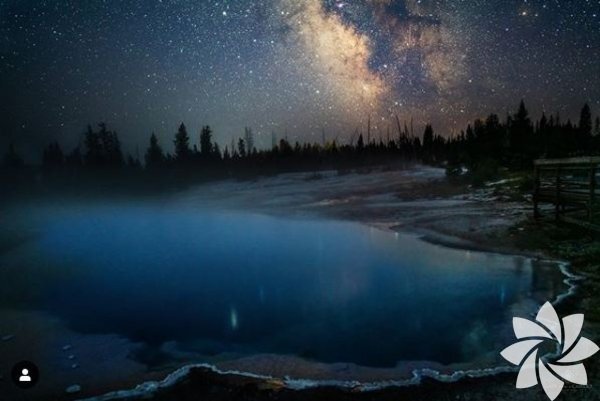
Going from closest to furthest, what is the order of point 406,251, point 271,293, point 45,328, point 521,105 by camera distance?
point 45,328, point 271,293, point 406,251, point 521,105

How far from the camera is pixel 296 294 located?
12.0 metres

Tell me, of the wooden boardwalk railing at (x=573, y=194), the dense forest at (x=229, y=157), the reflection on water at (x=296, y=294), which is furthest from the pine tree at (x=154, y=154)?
the wooden boardwalk railing at (x=573, y=194)

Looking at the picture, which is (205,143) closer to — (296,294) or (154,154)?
(154,154)

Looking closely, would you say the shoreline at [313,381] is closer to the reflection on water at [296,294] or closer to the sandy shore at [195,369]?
the sandy shore at [195,369]

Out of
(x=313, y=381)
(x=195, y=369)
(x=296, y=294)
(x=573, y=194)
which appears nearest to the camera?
(x=313, y=381)

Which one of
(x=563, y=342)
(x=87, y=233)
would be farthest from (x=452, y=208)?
(x=87, y=233)

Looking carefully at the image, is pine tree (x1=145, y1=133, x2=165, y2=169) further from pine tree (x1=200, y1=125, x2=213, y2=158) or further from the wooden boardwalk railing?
the wooden boardwalk railing

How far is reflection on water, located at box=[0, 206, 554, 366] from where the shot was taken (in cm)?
836

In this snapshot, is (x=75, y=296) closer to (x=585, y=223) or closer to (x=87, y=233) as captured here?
(x=585, y=223)

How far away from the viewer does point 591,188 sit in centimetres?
1298

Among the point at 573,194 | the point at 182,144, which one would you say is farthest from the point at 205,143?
the point at 573,194

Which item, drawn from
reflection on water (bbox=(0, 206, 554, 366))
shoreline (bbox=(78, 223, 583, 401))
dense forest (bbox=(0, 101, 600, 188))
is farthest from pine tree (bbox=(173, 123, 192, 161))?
shoreline (bbox=(78, 223, 583, 401))

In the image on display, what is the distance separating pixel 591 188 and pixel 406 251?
6.34 m

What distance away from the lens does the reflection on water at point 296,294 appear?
8.36 meters
